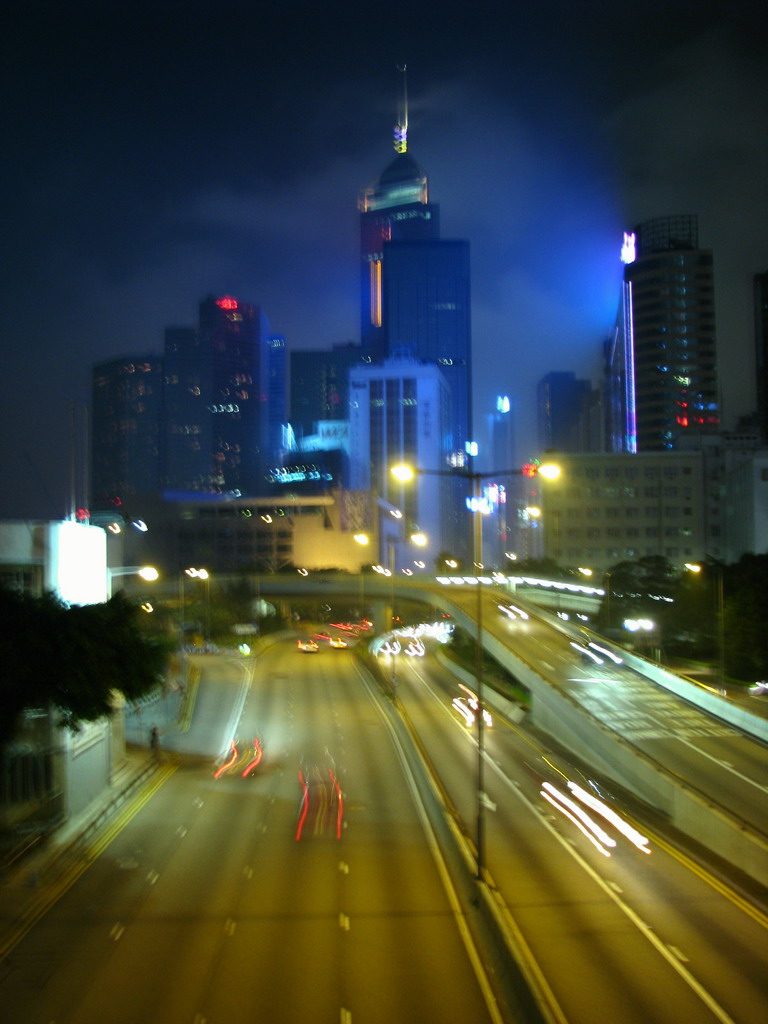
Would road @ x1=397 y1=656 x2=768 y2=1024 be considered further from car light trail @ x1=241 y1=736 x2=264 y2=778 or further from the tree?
the tree

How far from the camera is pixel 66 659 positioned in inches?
656

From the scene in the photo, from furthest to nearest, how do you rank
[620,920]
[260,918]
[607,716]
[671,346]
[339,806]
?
[671,346], [607,716], [339,806], [260,918], [620,920]

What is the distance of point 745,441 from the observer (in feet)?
336

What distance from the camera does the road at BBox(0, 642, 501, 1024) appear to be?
34.8ft

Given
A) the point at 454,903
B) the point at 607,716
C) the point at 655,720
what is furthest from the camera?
the point at 655,720

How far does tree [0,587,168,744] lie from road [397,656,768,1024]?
7718 mm

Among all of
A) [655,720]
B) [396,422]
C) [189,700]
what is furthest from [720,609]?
[396,422]

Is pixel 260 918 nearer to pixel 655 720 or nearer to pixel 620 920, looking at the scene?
pixel 620 920

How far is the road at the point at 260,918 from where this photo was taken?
1061 centimetres

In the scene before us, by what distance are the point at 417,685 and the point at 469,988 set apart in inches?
1364

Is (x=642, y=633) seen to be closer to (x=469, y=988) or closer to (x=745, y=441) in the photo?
(x=469, y=988)

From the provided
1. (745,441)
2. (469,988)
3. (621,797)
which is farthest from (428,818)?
(745,441)

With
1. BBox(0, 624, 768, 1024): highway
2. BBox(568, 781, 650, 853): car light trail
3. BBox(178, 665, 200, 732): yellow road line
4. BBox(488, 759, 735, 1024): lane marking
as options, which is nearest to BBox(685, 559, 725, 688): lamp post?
BBox(0, 624, 768, 1024): highway

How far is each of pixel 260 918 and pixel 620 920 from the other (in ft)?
17.3
